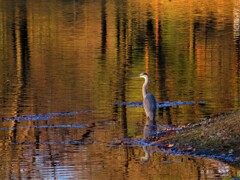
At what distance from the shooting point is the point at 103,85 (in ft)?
92.5

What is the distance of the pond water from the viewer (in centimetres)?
1648

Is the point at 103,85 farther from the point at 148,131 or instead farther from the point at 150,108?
the point at 148,131

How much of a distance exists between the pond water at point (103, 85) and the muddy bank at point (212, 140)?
39 cm

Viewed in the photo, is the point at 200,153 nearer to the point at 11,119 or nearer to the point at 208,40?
the point at 11,119

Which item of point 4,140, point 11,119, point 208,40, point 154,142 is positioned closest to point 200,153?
point 154,142

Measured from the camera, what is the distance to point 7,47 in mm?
44031

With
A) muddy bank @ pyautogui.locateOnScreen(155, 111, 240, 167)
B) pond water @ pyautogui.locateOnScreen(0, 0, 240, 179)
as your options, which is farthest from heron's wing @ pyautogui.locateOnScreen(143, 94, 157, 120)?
muddy bank @ pyautogui.locateOnScreen(155, 111, 240, 167)

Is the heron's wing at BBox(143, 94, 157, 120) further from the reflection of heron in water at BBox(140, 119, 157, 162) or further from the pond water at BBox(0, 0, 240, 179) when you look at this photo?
the pond water at BBox(0, 0, 240, 179)

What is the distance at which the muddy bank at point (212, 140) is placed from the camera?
54.4 ft

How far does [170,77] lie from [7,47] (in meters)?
15.9

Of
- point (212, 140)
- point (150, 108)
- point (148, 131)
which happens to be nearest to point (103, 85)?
point (150, 108)

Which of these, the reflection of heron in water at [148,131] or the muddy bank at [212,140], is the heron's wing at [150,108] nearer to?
the reflection of heron in water at [148,131]

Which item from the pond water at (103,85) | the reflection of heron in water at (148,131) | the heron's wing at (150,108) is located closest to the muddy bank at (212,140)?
the pond water at (103,85)

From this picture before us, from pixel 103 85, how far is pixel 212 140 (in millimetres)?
11474
